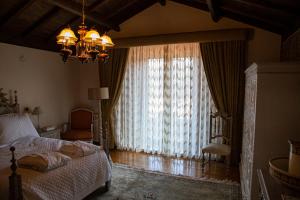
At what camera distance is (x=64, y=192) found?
241 centimetres

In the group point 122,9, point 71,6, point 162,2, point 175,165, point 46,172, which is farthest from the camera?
point 122,9

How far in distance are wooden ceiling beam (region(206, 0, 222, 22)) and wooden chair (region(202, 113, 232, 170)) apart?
178 cm

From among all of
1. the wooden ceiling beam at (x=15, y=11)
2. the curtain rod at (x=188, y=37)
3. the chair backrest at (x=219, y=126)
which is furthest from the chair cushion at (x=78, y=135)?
the chair backrest at (x=219, y=126)

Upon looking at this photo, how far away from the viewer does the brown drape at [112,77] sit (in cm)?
495

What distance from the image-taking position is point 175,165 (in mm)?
4277

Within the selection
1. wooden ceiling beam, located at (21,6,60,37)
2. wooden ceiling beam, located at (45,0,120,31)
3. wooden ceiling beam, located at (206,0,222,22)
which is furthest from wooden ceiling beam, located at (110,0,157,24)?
wooden ceiling beam, located at (206,0,222,22)

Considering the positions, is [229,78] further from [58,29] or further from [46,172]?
[58,29]

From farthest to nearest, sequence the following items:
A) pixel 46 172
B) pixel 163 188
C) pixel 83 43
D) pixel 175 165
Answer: pixel 175 165 → pixel 163 188 → pixel 83 43 → pixel 46 172

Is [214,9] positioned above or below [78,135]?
above

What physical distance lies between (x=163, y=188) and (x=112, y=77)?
275cm

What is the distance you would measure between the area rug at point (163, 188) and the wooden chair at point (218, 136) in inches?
20.7

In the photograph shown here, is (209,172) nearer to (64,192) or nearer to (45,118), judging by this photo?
(64,192)

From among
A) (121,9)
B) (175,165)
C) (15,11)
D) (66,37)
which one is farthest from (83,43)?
(175,165)

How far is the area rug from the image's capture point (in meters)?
3.07
